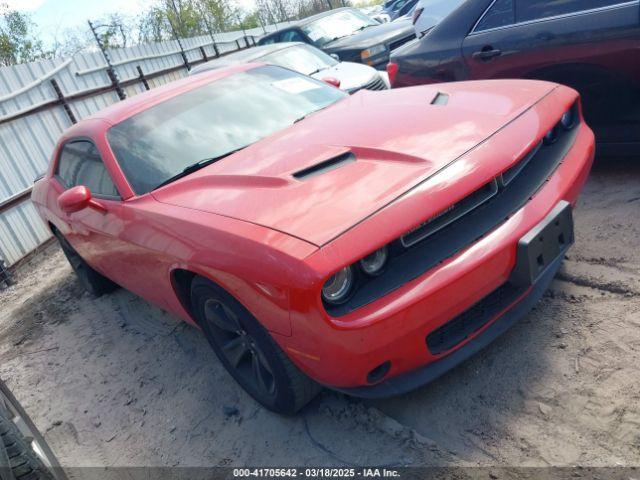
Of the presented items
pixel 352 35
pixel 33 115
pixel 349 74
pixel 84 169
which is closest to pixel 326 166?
pixel 84 169

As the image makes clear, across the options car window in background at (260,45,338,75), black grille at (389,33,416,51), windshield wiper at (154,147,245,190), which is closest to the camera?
windshield wiper at (154,147,245,190)

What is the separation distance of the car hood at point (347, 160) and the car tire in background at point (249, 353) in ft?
1.36

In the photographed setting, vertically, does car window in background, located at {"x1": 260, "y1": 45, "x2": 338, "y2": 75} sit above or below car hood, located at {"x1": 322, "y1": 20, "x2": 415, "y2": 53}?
above

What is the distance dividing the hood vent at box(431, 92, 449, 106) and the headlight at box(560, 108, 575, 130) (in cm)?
61

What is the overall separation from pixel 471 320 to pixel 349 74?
5581mm

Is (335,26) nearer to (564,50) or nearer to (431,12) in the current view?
(431,12)

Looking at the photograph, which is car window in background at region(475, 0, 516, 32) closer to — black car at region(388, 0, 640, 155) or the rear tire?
black car at region(388, 0, 640, 155)

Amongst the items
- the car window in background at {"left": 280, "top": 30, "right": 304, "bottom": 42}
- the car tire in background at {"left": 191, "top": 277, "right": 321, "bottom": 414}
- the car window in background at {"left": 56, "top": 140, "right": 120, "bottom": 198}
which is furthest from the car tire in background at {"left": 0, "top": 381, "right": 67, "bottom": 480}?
the car window in background at {"left": 280, "top": 30, "right": 304, "bottom": 42}

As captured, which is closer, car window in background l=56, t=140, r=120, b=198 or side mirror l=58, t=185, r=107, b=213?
side mirror l=58, t=185, r=107, b=213

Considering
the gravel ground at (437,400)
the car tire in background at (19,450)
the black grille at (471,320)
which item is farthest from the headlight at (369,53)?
the car tire in background at (19,450)

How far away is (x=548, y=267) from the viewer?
2188mm

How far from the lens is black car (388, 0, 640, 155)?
317 cm

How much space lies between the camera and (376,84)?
6973 millimetres

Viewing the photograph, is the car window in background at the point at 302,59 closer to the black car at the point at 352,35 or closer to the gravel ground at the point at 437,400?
the black car at the point at 352,35
